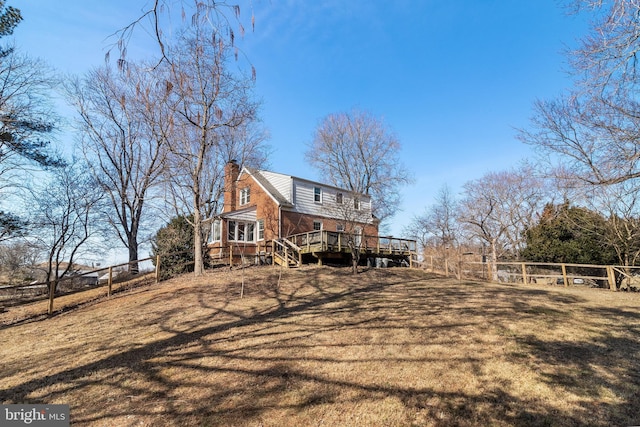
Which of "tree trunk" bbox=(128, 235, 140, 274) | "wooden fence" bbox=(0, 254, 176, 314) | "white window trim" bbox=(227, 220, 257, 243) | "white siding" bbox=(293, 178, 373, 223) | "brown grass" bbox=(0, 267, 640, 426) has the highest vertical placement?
"white siding" bbox=(293, 178, 373, 223)

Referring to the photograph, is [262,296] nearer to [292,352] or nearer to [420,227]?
[292,352]

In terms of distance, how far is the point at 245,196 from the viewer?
84.0 feet

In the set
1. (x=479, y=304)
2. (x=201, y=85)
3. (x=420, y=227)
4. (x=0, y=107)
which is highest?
(x=201, y=85)

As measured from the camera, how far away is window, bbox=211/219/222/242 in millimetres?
22270

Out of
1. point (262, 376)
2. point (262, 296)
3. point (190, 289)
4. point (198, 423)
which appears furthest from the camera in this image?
point (190, 289)

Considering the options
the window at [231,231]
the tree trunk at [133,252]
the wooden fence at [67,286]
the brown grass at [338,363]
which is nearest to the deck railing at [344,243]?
the window at [231,231]

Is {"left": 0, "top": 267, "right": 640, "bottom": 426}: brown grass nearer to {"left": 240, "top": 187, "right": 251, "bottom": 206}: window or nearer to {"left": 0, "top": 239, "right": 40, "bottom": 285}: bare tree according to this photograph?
{"left": 240, "top": 187, "right": 251, "bottom": 206}: window

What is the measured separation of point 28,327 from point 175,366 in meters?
7.40

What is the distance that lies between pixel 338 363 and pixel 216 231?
60.5 ft

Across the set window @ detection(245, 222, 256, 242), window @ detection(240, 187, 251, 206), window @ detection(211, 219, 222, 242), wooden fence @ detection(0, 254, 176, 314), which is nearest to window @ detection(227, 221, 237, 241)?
window @ detection(211, 219, 222, 242)

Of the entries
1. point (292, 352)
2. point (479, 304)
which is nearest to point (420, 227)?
point (479, 304)

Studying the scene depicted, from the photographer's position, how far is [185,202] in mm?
21672

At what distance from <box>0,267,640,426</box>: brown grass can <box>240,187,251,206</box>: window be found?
49.6 ft

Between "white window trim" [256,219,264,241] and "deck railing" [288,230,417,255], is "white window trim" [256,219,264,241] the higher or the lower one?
the higher one
